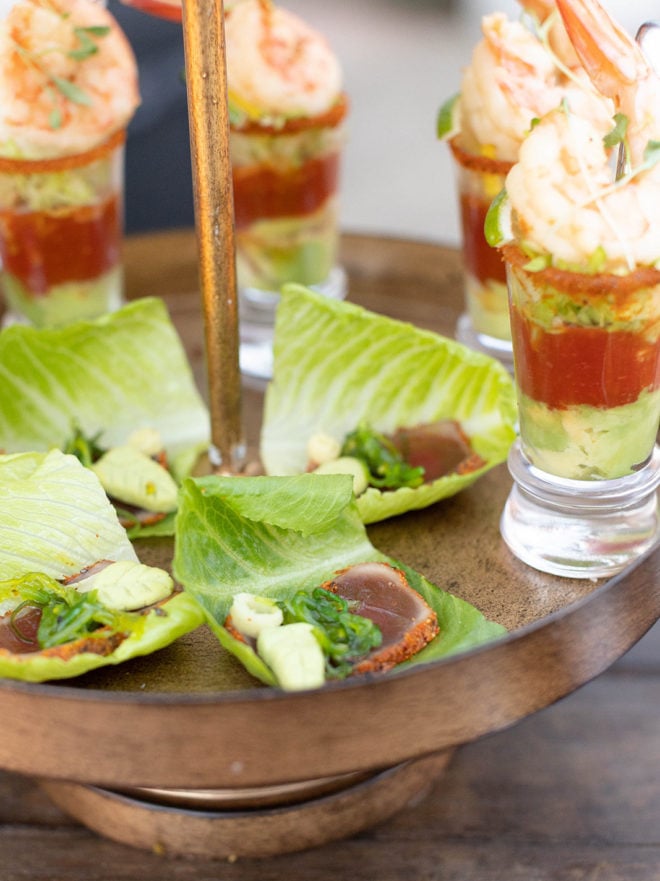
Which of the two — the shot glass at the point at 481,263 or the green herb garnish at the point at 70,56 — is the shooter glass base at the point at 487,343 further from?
the green herb garnish at the point at 70,56

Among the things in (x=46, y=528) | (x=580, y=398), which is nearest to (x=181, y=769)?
(x=46, y=528)

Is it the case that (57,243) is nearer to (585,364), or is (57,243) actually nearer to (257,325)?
(257,325)

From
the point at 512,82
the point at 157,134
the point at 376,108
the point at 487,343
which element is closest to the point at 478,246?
the point at 487,343

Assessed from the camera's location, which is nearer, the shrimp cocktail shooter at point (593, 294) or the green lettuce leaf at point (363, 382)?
the shrimp cocktail shooter at point (593, 294)

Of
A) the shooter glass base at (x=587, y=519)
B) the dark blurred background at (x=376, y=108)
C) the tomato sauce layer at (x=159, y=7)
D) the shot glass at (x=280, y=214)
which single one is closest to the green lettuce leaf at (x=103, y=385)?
the shot glass at (x=280, y=214)

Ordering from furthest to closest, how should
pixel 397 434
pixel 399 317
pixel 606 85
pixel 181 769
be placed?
1. pixel 399 317
2. pixel 397 434
3. pixel 606 85
4. pixel 181 769

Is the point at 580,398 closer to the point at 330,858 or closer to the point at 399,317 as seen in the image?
the point at 330,858
